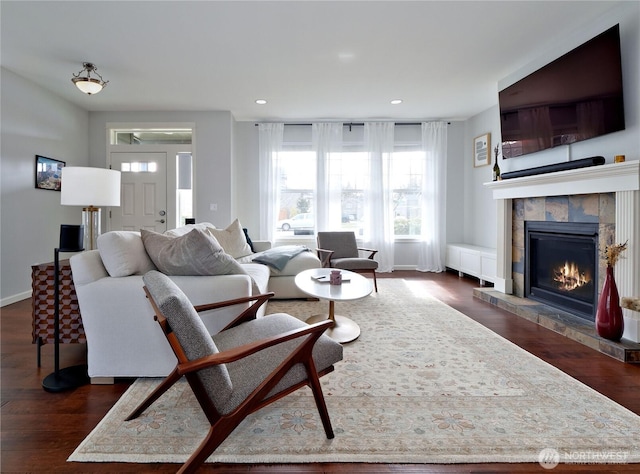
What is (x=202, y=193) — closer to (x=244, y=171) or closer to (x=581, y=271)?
(x=244, y=171)

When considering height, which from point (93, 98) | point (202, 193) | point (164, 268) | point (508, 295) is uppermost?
point (93, 98)

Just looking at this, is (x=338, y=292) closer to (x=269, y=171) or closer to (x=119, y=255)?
(x=119, y=255)

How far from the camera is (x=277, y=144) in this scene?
5664 mm

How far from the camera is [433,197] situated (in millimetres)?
5750

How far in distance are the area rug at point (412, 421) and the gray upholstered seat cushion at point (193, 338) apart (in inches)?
A: 15.9

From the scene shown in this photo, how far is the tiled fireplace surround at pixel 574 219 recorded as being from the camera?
237 centimetres

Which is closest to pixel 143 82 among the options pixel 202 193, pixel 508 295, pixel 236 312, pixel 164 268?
pixel 202 193

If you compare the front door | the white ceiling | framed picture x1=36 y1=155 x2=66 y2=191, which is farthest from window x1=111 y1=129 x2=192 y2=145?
framed picture x1=36 y1=155 x2=66 y2=191

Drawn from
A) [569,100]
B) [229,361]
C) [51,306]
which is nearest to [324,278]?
[229,361]

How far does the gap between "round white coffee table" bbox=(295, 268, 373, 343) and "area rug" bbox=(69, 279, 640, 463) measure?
363mm

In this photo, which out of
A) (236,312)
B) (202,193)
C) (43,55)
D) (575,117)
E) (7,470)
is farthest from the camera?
(202,193)

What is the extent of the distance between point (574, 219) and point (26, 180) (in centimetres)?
596

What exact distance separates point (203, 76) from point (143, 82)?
32.2 inches

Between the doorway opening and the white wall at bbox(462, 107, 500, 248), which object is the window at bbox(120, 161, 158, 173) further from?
the white wall at bbox(462, 107, 500, 248)
